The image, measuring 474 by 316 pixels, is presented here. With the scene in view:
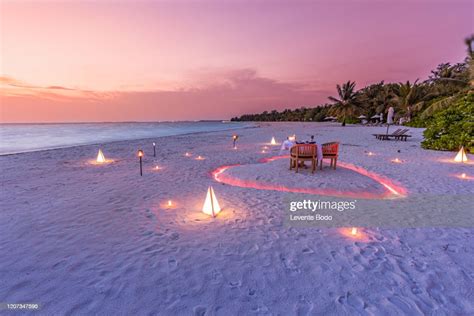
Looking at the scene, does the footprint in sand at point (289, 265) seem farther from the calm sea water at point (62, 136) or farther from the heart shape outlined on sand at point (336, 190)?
the calm sea water at point (62, 136)

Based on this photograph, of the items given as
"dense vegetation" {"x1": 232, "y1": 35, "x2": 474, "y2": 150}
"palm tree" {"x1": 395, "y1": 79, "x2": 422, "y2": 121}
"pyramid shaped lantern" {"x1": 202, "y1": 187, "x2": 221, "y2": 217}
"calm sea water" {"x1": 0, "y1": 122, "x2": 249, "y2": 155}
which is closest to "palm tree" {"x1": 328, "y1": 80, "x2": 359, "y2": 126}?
"dense vegetation" {"x1": 232, "y1": 35, "x2": 474, "y2": 150}

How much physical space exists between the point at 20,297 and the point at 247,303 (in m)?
2.85

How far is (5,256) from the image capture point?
355 centimetres

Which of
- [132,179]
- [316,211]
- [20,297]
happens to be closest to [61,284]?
[20,297]

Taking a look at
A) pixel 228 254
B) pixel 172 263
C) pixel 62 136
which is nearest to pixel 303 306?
pixel 228 254

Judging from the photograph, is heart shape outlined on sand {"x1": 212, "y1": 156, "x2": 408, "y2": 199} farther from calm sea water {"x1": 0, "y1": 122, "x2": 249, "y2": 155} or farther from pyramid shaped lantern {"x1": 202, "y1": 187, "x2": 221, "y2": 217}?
calm sea water {"x1": 0, "y1": 122, "x2": 249, "y2": 155}

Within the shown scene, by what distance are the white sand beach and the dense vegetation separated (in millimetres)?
8410

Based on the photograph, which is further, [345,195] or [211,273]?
[345,195]

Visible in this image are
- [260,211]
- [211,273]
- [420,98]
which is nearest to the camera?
[211,273]

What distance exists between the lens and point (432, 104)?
16.2 m

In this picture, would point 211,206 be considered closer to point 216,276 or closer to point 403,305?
point 216,276

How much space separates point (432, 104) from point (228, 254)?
20.2 m

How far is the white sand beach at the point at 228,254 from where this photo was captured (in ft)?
8.73

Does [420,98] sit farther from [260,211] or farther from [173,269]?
[173,269]
